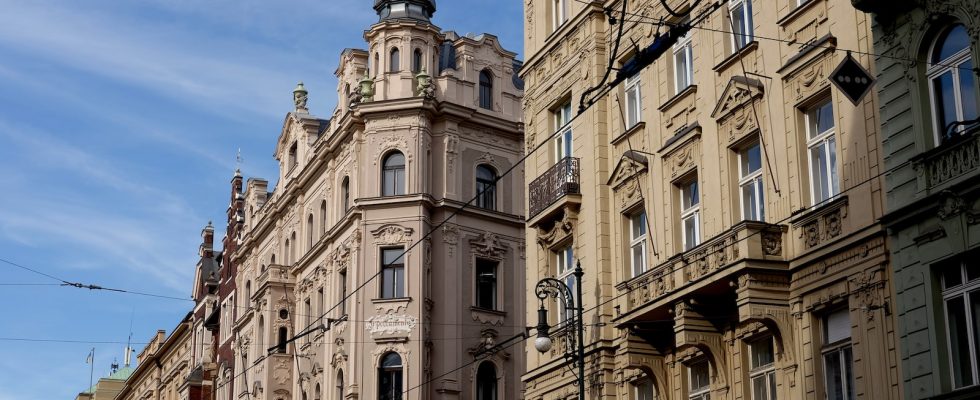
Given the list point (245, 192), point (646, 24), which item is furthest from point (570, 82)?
point (245, 192)

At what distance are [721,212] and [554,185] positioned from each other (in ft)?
22.1

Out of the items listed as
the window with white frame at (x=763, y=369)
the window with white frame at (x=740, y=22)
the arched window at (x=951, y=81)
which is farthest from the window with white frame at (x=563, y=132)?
the arched window at (x=951, y=81)

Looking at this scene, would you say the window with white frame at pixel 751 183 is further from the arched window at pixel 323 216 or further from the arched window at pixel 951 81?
the arched window at pixel 323 216

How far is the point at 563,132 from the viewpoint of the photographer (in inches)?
1281

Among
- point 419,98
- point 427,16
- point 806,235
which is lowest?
point 806,235

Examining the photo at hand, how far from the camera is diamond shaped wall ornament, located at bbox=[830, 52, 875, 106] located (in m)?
21.8

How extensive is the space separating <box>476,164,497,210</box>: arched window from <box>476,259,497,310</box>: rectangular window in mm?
1887

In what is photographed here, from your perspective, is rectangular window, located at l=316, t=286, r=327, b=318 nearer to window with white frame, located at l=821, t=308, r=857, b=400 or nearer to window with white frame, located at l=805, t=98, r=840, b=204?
window with white frame, located at l=805, t=98, r=840, b=204

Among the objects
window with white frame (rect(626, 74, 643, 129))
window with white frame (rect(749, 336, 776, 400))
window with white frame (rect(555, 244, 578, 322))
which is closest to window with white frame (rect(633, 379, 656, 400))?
window with white frame (rect(555, 244, 578, 322))

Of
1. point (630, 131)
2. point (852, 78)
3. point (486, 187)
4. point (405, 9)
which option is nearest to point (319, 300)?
point (486, 187)

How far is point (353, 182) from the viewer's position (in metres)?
46.3

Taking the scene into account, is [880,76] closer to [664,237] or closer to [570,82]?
[664,237]

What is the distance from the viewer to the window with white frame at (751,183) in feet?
81.8

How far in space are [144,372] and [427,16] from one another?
150 feet
